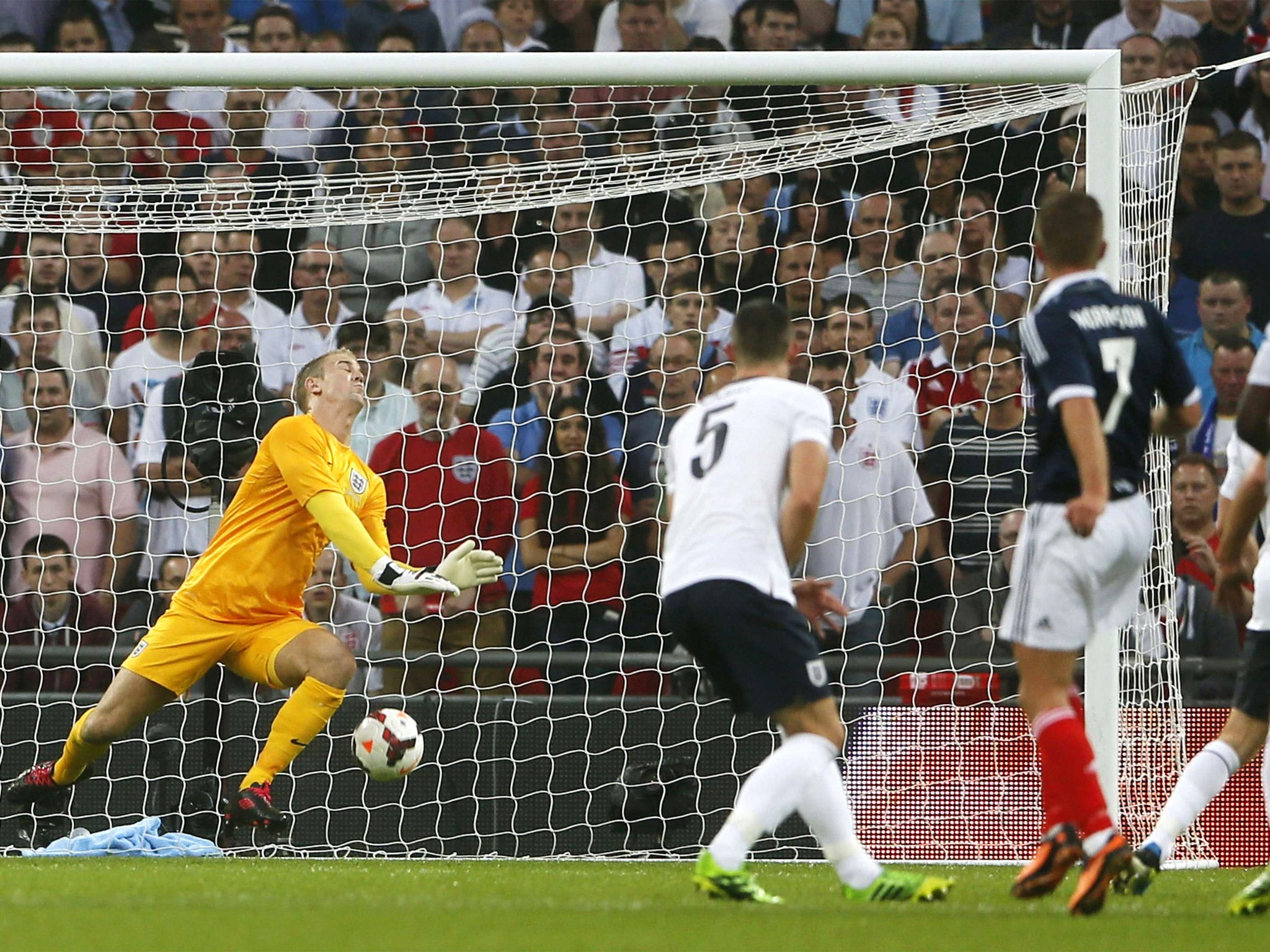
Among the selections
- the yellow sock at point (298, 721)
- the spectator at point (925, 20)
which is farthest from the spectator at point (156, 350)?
the spectator at point (925, 20)

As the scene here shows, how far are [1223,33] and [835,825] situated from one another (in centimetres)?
770

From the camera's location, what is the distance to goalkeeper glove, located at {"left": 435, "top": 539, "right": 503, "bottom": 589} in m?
6.07

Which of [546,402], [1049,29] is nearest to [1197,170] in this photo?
[1049,29]

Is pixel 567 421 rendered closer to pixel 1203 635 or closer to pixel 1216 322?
pixel 1203 635

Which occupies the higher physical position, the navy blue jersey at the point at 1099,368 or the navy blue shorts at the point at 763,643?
the navy blue jersey at the point at 1099,368

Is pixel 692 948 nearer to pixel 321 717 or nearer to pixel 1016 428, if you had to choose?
pixel 321 717

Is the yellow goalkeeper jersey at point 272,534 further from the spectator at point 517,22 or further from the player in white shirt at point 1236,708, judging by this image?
the spectator at point 517,22

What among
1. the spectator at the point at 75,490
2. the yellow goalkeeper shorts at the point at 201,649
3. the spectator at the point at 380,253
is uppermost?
the spectator at the point at 380,253

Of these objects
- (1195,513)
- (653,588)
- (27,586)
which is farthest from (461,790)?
(1195,513)

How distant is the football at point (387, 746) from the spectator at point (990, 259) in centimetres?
379

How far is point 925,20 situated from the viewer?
1051cm

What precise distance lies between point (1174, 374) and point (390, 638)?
4.56 metres

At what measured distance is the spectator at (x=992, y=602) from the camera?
306 inches

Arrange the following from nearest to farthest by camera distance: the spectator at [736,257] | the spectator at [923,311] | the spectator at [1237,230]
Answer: the spectator at [923,311] < the spectator at [736,257] < the spectator at [1237,230]
